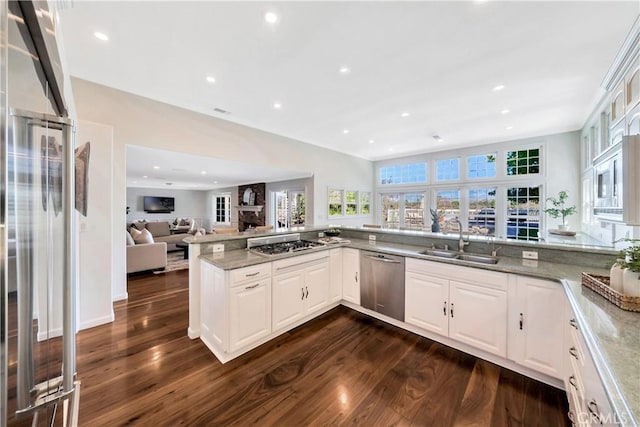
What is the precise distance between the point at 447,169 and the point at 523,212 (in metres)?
2.15

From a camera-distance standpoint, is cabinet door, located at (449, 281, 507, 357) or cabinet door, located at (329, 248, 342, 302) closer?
cabinet door, located at (449, 281, 507, 357)

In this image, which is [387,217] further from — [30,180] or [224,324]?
[30,180]

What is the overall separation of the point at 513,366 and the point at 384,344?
3.49 ft

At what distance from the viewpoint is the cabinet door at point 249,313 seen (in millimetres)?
2141

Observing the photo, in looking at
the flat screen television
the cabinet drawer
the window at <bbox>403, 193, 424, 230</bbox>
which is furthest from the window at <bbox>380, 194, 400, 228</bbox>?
the flat screen television

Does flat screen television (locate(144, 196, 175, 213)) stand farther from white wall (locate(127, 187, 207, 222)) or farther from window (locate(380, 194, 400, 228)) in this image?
window (locate(380, 194, 400, 228))

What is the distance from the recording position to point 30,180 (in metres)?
0.76

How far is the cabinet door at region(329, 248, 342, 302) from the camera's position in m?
3.09

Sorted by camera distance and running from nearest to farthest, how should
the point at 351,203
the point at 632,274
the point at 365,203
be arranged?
the point at 632,274, the point at 351,203, the point at 365,203

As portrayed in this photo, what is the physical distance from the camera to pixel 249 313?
2246 mm

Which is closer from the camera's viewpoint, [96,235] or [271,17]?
[271,17]

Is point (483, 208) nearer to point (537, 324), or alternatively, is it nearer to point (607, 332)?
point (537, 324)

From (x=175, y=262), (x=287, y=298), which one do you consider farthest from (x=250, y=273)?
(x=175, y=262)

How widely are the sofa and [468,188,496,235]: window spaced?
7655mm
